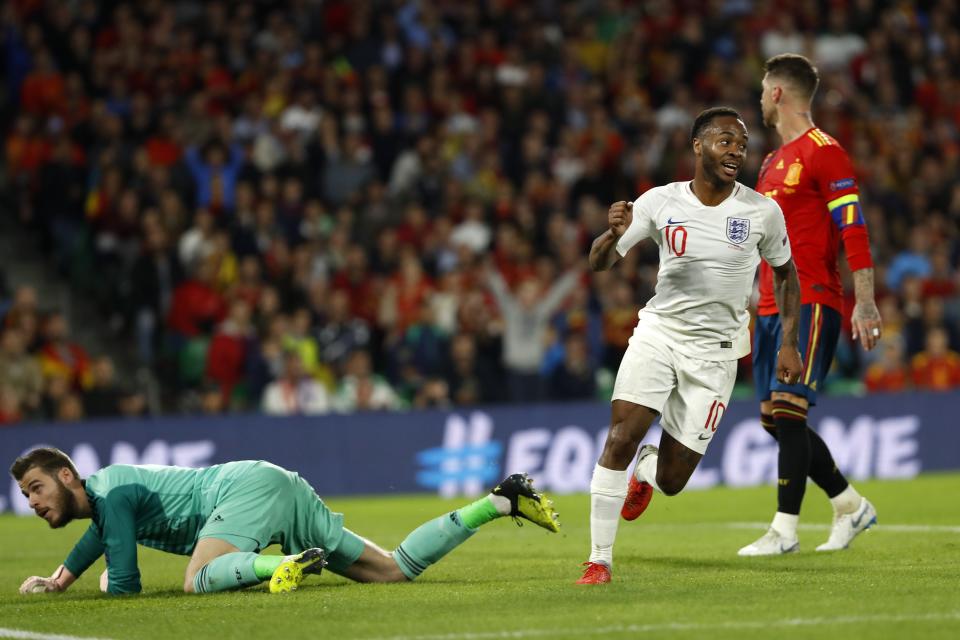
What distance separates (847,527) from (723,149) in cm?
285

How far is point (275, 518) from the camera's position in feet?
26.1

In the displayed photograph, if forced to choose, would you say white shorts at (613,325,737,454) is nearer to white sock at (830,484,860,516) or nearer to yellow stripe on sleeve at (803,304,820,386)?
yellow stripe on sleeve at (803,304,820,386)

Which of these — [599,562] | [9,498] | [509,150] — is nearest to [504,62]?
[509,150]

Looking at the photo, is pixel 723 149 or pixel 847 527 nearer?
pixel 723 149

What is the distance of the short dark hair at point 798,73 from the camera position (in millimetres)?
9594

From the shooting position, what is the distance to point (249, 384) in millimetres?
17500

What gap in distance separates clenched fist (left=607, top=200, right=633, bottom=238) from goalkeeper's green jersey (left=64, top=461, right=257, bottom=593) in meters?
2.16

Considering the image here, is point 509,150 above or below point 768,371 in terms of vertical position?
above

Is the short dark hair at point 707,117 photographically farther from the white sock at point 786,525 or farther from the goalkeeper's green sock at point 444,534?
the white sock at point 786,525

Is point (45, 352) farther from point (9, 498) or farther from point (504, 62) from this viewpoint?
point (504, 62)

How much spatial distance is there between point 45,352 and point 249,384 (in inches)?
87.4

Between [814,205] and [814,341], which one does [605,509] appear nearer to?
[814,341]

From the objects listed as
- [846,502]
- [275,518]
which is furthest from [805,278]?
[275,518]

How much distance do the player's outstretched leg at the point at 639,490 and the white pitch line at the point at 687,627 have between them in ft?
8.51
